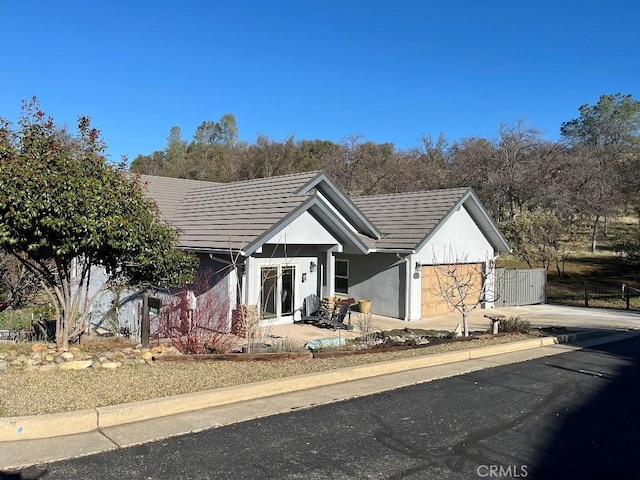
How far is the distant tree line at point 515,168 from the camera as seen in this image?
35.5 m

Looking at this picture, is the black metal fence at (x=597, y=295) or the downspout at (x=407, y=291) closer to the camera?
the downspout at (x=407, y=291)

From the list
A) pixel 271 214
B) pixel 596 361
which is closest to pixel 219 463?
pixel 596 361

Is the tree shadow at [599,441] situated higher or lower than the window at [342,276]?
lower

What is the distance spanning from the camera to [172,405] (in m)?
6.53

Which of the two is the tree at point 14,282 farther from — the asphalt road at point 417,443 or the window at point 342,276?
the asphalt road at point 417,443

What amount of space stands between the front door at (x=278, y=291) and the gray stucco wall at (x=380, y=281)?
387 cm

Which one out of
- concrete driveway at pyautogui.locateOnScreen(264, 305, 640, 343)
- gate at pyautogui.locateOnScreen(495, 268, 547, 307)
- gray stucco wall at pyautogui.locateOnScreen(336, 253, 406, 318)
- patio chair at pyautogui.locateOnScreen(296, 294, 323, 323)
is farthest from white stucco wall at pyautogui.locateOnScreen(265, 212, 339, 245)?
gate at pyautogui.locateOnScreen(495, 268, 547, 307)

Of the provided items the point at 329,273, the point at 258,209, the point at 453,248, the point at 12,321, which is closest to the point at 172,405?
the point at 258,209

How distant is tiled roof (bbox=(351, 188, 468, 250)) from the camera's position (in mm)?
18997

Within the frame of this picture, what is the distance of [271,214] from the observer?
15000 millimetres

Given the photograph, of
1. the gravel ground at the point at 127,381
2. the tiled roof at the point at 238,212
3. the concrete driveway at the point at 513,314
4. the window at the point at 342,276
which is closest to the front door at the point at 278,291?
the concrete driveway at the point at 513,314

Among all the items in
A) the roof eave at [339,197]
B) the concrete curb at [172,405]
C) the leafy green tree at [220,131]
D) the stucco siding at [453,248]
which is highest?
the leafy green tree at [220,131]

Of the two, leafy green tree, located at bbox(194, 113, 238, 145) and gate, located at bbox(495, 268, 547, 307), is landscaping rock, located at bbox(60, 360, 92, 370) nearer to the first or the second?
gate, located at bbox(495, 268, 547, 307)

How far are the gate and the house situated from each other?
4.12 ft
